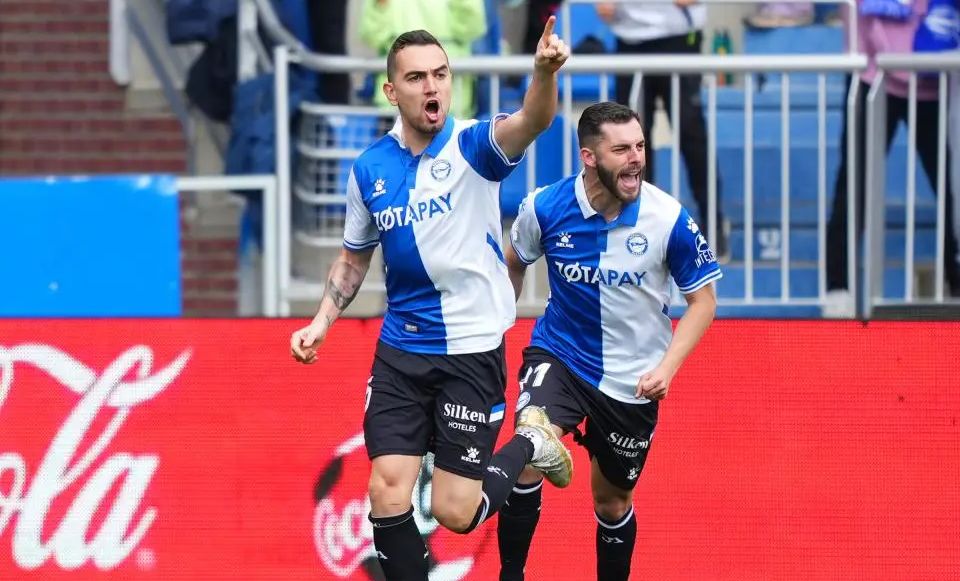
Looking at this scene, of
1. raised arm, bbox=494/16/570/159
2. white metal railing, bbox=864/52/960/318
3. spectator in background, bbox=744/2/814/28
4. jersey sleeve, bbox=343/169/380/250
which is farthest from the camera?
spectator in background, bbox=744/2/814/28

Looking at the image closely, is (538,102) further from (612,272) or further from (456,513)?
(456,513)

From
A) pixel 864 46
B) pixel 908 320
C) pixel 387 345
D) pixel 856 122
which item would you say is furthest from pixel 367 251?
pixel 864 46

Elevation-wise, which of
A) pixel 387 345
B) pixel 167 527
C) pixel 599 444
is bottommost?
pixel 167 527

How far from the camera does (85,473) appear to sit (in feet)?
25.1

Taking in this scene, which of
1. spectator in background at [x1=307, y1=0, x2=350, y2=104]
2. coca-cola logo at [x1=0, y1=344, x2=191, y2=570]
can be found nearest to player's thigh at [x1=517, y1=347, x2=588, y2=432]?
coca-cola logo at [x1=0, y1=344, x2=191, y2=570]

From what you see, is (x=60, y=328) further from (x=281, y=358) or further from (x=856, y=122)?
(x=856, y=122)

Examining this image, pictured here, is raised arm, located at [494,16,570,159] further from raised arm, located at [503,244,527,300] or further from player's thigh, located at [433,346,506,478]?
raised arm, located at [503,244,527,300]

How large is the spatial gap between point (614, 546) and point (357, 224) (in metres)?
1.72

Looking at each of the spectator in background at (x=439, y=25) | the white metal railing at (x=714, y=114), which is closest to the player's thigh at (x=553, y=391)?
the white metal railing at (x=714, y=114)

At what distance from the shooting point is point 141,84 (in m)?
11.8

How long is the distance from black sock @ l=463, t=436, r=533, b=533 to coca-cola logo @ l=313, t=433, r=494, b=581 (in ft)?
2.95

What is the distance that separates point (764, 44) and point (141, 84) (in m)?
4.10

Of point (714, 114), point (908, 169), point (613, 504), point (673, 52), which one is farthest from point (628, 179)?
point (673, 52)

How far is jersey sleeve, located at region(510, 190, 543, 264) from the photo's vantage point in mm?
7125
